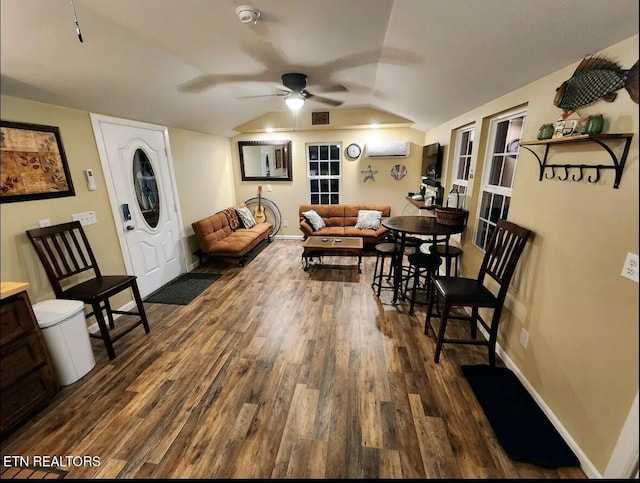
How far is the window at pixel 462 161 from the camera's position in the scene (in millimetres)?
3086

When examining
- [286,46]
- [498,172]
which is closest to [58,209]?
[286,46]

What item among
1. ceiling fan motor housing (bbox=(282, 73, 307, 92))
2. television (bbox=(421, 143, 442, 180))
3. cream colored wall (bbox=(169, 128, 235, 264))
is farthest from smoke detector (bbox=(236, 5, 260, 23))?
television (bbox=(421, 143, 442, 180))

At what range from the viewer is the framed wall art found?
93 cm

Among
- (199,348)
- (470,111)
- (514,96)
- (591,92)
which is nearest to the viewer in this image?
(591,92)

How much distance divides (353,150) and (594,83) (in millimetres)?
4136

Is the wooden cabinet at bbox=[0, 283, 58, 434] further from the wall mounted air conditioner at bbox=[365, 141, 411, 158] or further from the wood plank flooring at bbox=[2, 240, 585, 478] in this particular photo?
the wall mounted air conditioner at bbox=[365, 141, 411, 158]

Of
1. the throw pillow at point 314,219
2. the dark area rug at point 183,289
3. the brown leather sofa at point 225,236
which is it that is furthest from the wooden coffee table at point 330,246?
the dark area rug at point 183,289

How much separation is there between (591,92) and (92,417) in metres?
3.30

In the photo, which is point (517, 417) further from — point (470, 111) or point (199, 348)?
point (470, 111)

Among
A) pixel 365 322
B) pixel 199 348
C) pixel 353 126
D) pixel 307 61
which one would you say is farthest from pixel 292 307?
pixel 353 126

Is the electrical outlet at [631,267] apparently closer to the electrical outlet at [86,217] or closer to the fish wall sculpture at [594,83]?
the fish wall sculpture at [594,83]

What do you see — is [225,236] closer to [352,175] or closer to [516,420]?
[352,175]

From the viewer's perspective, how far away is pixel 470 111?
2867mm

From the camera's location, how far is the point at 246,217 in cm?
511
